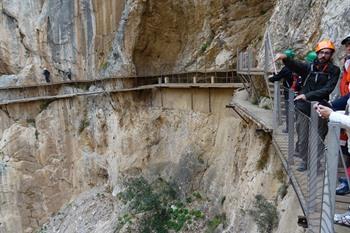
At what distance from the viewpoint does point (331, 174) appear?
9.71ft

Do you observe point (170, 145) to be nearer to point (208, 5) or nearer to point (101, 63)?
point (208, 5)

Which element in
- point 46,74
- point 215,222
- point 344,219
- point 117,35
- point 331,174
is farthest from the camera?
point 46,74

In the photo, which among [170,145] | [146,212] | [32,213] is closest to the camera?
[146,212]

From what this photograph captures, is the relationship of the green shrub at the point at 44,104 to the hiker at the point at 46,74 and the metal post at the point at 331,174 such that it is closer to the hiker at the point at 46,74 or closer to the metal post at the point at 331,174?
the hiker at the point at 46,74

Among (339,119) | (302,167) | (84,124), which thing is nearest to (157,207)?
(84,124)

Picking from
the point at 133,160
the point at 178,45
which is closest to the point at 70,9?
the point at 178,45

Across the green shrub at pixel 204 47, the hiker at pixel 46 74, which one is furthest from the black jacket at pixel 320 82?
the hiker at pixel 46 74

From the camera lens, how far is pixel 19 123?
20.3m

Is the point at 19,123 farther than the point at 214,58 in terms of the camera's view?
Yes

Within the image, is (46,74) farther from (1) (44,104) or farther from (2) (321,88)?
(2) (321,88)

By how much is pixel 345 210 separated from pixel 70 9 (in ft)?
74.9

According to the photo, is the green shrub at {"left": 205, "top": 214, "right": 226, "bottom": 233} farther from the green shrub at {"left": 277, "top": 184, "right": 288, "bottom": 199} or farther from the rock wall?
the green shrub at {"left": 277, "top": 184, "right": 288, "bottom": 199}

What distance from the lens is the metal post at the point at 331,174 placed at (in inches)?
114

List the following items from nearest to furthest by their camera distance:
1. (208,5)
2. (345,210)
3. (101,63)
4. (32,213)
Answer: (345,210) < (208,5) < (32,213) < (101,63)
